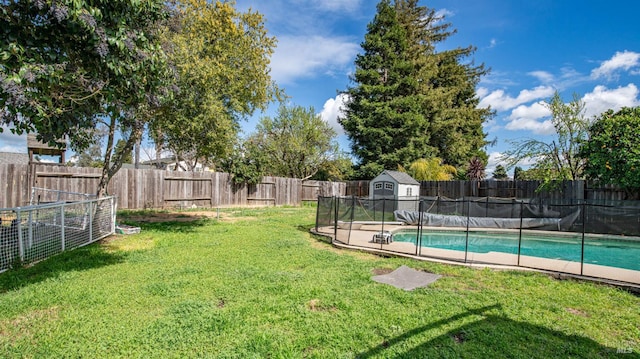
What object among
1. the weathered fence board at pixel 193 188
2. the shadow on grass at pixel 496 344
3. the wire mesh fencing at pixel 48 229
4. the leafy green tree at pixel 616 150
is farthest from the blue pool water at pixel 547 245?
the wire mesh fencing at pixel 48 229

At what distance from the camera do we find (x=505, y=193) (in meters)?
16.0

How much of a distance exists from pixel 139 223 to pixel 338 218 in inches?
244

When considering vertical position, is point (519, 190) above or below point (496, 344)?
above

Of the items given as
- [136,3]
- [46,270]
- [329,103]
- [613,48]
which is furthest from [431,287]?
[329,103]

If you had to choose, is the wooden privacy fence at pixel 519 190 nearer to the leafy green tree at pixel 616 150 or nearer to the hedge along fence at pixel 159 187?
the leafy green tree at pixel 616 150

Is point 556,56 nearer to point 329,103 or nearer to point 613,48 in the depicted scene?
point 613,48

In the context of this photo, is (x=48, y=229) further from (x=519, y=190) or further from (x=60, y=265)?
(x=519, y=190)

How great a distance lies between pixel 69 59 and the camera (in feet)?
12.8

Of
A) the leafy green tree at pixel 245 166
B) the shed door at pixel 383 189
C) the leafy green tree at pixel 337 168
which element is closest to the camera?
the shed door at pixel 383 189

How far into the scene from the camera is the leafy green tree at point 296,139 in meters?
26.2

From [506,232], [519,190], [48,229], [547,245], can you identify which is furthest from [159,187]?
[519,190]

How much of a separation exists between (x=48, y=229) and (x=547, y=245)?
11909 mm

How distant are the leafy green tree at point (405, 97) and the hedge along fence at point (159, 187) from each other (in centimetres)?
590

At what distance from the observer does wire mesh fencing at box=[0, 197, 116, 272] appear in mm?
5094
